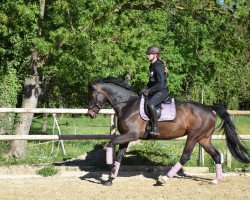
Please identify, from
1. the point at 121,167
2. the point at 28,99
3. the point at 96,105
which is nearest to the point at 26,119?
the point at 28,99

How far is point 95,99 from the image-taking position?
9.41 meters

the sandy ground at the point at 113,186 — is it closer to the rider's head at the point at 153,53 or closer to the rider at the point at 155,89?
the rider at the point at 155,89

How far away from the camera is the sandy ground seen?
8.20 m

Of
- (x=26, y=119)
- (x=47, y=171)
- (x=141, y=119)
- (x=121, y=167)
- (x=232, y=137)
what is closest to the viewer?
(x=141, y=119)

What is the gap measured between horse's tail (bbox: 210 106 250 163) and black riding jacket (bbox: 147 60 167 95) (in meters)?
1.54

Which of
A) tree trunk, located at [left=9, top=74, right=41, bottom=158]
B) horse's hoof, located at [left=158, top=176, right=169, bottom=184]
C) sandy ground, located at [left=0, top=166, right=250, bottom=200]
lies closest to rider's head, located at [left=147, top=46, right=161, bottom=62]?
horse's hoof, located at [left=158, top=176, right=169, bottom=184]

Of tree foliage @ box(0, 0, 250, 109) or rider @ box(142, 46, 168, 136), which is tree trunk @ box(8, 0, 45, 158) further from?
rider @ box(142, 46, 168, 136)

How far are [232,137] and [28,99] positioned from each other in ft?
22.2

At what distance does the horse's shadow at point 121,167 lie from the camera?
1005 centimetres

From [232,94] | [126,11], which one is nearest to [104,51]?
[126,11]

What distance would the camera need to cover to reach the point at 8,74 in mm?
13508

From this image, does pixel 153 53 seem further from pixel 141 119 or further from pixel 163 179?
pixel 163 179

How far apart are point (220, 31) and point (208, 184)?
678 centimetres

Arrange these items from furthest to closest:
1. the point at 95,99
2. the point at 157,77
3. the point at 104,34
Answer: the point at 104,34 < the point at 95,99 < the point at 157,77
